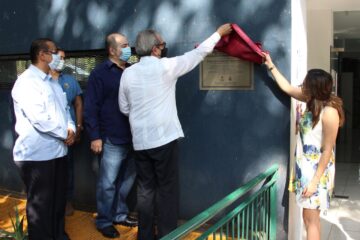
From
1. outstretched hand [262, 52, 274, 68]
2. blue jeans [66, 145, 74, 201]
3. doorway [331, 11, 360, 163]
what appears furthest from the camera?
doorway [331, 11, 360, 163]

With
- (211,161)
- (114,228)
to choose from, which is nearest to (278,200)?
(211,161)

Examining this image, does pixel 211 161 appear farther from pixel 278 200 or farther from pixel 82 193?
pixel 82 193

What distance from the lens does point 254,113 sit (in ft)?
11.8

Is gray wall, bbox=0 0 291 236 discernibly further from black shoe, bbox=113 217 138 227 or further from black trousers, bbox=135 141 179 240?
black trousers, bbox=135 141 179 240

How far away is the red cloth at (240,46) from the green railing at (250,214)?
898 millimetres

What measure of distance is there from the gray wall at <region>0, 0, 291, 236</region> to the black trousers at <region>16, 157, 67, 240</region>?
1072 millimetres

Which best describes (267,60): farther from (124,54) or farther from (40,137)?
(40,137)

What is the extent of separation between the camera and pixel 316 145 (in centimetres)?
298

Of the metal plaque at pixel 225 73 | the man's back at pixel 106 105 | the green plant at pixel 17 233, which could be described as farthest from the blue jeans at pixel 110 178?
the metal plaque at pixel 225 73

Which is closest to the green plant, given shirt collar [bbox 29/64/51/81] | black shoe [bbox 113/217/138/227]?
black shoe [bbox 113/217/138/227]

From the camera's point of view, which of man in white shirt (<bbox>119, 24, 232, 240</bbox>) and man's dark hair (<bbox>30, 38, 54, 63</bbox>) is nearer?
man in white shirt (<bbox>119, 24, 232, 240</bbox>)

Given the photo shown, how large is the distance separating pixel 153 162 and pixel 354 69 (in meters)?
6.83

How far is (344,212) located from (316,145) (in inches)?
91.9

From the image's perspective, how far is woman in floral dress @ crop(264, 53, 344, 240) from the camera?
2898mm
